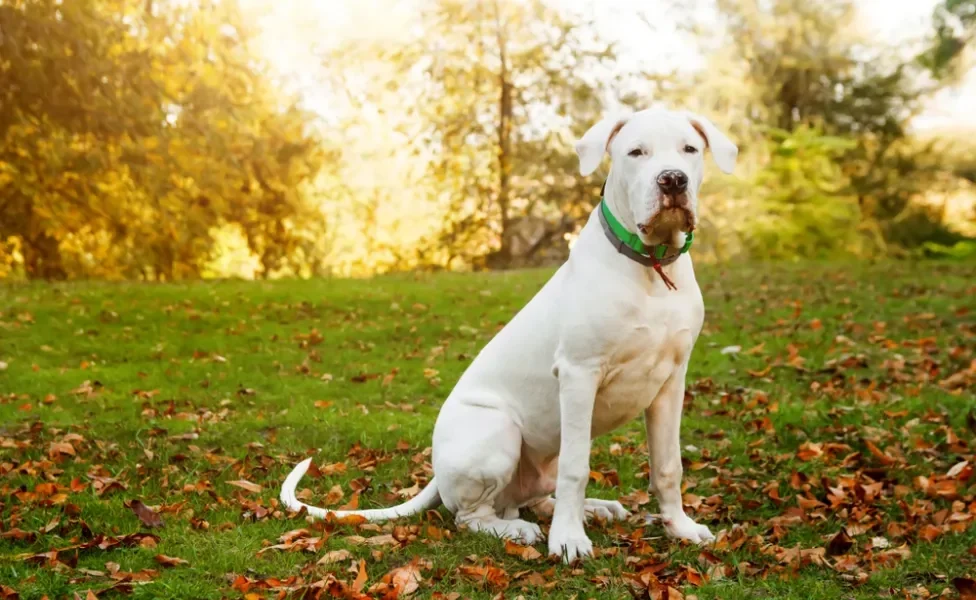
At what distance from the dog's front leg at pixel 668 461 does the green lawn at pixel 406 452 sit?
132 mm

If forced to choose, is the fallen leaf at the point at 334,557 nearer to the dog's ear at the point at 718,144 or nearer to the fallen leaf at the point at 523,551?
the fallen leaf at the point at 523,551

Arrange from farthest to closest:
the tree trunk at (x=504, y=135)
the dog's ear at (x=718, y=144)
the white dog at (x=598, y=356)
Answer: the tree trunk at (x=504, y=135)
the dog's ear at (x=718, y=144)
the white dog at (x=598, y=356)

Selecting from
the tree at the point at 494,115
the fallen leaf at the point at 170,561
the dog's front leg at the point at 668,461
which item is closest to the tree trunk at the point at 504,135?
the tree at the point at 494,115

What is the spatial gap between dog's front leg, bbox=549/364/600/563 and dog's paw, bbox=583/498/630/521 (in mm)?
515

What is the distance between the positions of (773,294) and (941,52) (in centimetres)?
449

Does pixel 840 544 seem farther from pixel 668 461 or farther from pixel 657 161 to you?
pixel 657 161

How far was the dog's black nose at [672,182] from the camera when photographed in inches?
138

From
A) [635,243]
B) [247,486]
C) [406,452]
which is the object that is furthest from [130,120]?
[635,243]

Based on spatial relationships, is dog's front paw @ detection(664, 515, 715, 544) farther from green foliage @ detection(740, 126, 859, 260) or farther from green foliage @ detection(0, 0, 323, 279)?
green foliage @ detection(740, 126, 859, 260)

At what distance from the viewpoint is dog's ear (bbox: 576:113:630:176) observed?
12.3 feet

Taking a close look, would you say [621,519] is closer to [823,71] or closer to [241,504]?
[241,504]

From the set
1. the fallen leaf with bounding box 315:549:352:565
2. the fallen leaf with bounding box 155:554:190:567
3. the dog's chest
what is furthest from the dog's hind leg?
the fallen leaf with bounding box 155:554:190:567

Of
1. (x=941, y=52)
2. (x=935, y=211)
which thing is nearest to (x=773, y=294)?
(x=941, y=52)

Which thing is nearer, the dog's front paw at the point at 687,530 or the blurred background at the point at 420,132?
the dog's front paw at the point at 687,530
